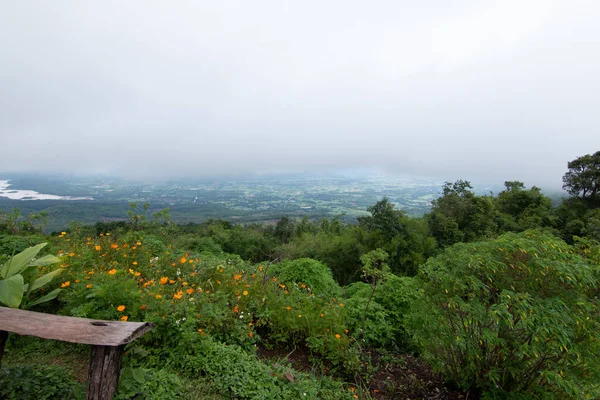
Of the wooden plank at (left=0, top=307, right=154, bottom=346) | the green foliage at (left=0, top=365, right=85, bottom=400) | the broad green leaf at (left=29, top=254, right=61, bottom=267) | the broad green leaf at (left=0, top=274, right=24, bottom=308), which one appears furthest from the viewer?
the broad green leaf at (left=29, top=254, right=61, bottom=267)

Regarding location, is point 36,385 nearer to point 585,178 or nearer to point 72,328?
point 72,328

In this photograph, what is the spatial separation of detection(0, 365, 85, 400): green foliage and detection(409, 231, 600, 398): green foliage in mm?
3324

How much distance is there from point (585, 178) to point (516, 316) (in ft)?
88.3

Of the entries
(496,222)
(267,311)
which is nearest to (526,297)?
(267,311)

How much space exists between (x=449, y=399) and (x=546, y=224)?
2168cm

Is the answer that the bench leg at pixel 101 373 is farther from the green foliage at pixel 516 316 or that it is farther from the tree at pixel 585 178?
the tree at pixel 585 178

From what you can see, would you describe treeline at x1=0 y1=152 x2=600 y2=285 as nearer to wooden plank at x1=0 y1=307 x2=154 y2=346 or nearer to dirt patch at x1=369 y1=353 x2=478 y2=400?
dirt patch at x1=369 y1=353 x2=478 y2=400

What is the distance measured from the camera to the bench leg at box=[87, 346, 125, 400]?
167 cm

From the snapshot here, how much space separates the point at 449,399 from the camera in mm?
3383

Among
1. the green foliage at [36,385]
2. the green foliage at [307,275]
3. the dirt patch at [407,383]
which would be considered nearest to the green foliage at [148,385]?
the green foliage at [36,385]

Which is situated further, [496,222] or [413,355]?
[496,222]

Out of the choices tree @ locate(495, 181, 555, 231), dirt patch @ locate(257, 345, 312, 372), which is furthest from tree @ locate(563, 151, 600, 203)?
dirt patch @ locate(257, 345, 312, 372)

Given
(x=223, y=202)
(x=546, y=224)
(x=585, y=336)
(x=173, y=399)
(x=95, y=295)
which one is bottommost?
(x=223, y=202)

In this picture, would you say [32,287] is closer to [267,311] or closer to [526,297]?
[267,311]
